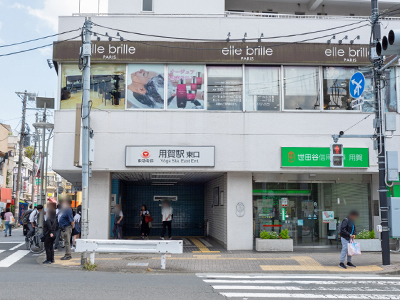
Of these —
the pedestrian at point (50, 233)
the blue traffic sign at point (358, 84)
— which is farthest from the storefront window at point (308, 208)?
the pedestrian at point (50, 233)

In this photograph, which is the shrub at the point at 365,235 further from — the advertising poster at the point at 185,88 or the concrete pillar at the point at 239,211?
the advertising poster at the point at 185,88

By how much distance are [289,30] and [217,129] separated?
4752 millimetres

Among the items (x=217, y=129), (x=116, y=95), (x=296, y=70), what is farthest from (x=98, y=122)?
(x=296, y=70)

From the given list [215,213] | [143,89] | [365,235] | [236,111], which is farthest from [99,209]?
[365,235]

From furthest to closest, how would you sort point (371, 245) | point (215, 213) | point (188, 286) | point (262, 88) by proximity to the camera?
point (215, 213) < point (262, 88) < point (371, 245) < point (188, 286)

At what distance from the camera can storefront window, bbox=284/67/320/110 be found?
16297mm

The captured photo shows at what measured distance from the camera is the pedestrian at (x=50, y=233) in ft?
41.6

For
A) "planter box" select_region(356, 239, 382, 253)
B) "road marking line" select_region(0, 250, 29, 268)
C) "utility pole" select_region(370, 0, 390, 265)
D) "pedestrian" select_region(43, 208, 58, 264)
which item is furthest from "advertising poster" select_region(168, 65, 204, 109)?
"planter box" select_region(356, 239, 382, 253)

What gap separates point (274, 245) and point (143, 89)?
24.5 ft

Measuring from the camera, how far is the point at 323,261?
1348cm

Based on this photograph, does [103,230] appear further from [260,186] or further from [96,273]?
[260,186]

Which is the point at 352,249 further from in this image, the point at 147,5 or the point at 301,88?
the point at 147,5

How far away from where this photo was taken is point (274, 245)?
1526 centimetres

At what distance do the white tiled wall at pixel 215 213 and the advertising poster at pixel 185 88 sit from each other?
10.2 ft
